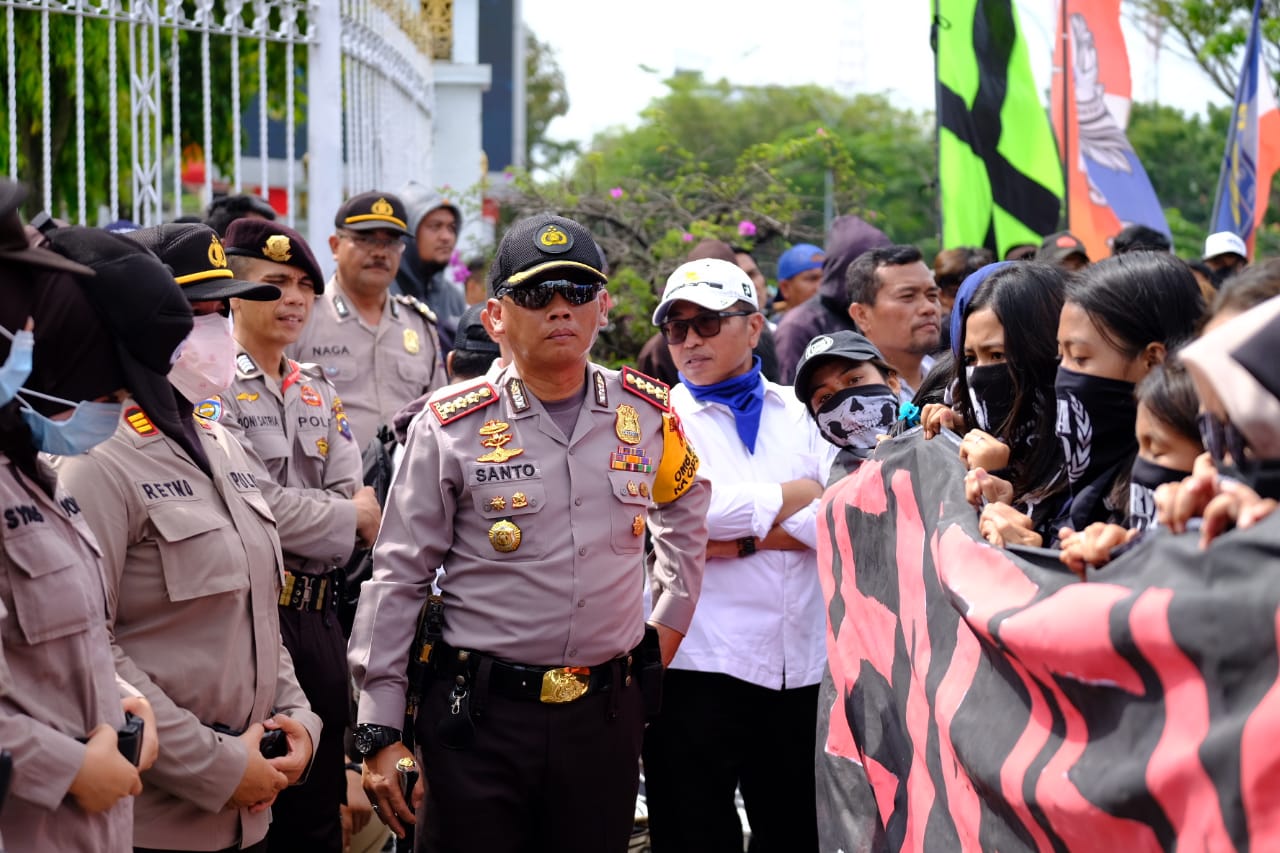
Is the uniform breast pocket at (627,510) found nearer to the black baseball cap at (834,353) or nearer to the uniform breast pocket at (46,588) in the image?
the black baseball cap at (834,353)

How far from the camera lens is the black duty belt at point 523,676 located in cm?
369

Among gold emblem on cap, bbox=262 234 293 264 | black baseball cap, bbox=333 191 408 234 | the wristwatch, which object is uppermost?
black baseball cap, bbox=333 191 408 234

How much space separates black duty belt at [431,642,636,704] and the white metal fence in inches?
177

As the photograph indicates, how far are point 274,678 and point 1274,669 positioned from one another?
242 cm

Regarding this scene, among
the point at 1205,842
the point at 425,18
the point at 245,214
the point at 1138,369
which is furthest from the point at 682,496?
the point at 425,18

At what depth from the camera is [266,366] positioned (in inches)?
187

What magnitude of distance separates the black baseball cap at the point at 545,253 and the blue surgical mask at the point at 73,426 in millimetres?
1269

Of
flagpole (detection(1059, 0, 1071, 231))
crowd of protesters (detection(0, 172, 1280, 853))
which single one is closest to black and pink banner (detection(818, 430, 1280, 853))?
crowd of protesters (detection(0, 172, 1280, 853))

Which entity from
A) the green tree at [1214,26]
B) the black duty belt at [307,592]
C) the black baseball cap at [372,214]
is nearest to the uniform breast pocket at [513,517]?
the black duty belt at [307,592]

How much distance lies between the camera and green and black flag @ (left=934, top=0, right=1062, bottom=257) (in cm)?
806

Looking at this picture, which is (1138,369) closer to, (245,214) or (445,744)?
(445,744)

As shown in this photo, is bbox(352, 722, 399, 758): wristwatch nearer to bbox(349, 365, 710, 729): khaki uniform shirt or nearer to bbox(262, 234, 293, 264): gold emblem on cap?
bbox(349, 365, 710, 729): khaki uniform shirt

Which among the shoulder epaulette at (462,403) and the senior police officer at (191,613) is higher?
the shoulder epaulette at (462,403)

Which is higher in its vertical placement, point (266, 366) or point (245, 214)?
point (245, 214)
